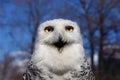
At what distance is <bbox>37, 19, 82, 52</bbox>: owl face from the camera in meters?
3.48

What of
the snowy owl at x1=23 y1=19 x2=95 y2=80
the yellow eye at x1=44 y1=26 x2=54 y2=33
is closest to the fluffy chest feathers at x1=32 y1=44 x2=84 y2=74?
the snowy owl at x1=23 y1=19 x2=95 y2=80

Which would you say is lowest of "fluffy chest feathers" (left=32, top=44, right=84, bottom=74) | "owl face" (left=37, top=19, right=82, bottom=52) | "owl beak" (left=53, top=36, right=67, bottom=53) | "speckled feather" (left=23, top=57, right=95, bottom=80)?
"speckled feather" (left=23, top=57, right=95, bottom=80)

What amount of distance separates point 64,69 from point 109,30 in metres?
15.1

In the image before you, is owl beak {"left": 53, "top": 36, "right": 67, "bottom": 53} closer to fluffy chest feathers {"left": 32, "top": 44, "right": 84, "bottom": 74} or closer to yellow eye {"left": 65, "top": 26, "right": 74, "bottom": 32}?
fluffy chest feathers {"left": 32, "top": 44, "right": 84, "bottom": 74}

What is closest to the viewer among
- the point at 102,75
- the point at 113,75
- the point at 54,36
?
the point at 54,36

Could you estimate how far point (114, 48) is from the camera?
18.5 meters

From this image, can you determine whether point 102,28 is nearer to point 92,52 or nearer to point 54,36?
point 92,52

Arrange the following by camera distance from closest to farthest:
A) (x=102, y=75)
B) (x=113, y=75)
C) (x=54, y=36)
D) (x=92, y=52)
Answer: (x=54, y=36) → (x=92, y=52) → (x=102, y=75) → (x=113, y=75)

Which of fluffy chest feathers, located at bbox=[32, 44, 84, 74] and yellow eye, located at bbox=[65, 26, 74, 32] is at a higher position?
yellow eye, located at bbox=[65, 26, 74, 32]

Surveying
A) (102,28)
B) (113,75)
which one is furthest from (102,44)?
(113,75)

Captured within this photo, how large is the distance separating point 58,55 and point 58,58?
0.13ft

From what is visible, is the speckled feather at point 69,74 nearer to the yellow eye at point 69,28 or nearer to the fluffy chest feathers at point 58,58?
the fluffy chest feathers at point 58,58

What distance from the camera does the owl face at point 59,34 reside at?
3.48 m

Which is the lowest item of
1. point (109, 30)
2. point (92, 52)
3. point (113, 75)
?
point (113, 75)
